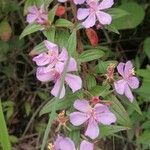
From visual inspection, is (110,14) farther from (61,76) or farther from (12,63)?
(12,63)

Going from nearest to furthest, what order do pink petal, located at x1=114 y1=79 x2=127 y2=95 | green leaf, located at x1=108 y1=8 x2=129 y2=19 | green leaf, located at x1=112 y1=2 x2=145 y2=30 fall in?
pink petal, located at x1=114 y1=79 x2=127 y2=95, green leaf, located at x1=108 y1=8 x2=129 y2=19, green leaf, located at x1=112 y1=2 x2=145 y2=30

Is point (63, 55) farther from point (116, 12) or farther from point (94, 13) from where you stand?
point (116, 12)

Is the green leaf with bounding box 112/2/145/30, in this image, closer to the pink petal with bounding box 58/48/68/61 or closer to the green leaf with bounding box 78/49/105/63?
the green leaf with bounding box 78/49/105/63

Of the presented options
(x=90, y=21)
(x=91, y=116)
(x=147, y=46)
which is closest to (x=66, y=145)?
(x=91, y=116)

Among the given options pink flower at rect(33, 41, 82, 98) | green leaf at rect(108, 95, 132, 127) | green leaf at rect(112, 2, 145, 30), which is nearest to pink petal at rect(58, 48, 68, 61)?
pink flower at rect(33, 41, 82, 98)

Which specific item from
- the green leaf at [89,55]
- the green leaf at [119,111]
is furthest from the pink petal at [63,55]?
the green leaf at [119,111]

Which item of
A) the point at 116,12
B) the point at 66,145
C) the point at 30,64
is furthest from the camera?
the point at 30,64

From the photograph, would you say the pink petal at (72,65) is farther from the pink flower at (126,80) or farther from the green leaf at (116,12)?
the green leaf at (116,12)
